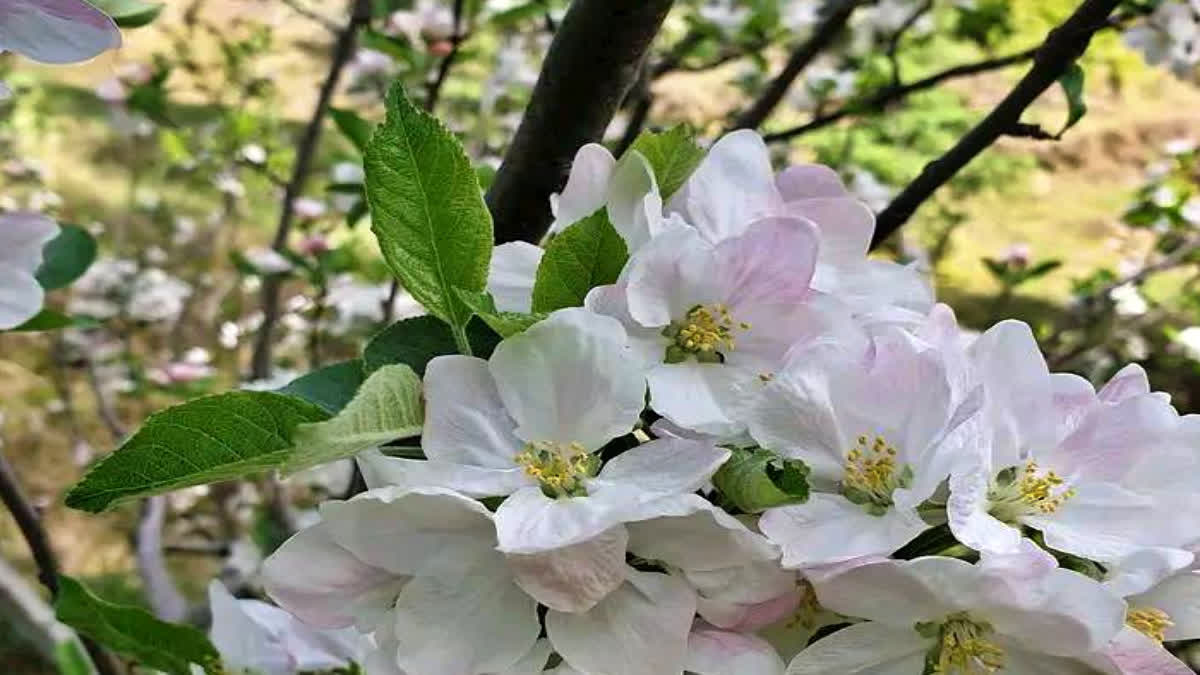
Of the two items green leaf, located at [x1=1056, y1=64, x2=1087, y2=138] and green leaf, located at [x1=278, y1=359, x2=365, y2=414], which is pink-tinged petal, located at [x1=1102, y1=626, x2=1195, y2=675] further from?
green leaf, located at [x1=1056, y1=64, x2=1087, y2=138]

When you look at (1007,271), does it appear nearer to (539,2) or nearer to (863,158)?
(539,2)

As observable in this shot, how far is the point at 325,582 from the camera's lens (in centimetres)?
44

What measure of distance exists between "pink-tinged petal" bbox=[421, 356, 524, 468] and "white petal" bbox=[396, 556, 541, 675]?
38 mm

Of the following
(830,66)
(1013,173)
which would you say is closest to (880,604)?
(830,66)

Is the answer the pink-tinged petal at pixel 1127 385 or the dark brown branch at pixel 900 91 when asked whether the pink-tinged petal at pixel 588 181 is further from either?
the dark brown branch at pixel 900 91

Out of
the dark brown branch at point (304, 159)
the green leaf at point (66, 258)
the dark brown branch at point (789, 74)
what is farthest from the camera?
the dark brown branch at point (304, 159)

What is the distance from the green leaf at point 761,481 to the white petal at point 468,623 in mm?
81

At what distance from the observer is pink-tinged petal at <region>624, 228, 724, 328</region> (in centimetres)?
45

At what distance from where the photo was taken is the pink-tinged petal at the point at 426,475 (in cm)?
40

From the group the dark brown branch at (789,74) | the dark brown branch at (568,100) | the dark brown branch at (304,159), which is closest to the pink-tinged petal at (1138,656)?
the dark brown branch at (568,100)

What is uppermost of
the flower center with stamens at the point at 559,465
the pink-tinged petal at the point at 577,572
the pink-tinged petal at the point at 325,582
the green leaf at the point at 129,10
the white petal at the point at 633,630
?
the green leaf at the point at 129,10

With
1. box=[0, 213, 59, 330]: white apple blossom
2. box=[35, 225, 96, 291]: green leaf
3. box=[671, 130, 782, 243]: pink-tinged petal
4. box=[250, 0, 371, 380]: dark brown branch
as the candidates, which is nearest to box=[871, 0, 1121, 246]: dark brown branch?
box=[671, 130, 782, 243]: pink-tinged petal

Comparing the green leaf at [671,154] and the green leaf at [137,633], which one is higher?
the green leaf at [671,154]

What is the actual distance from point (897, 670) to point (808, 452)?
0.28ft
